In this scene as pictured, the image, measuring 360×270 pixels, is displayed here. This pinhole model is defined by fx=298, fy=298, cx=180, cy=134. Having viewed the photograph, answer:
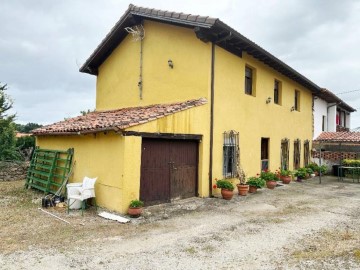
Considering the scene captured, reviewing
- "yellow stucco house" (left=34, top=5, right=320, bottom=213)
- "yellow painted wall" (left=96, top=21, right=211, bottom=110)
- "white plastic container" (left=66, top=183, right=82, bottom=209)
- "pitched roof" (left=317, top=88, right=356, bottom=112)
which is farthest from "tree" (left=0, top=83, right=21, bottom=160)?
"pitched roof" (left=317, top=88, right=356, bottom=112)

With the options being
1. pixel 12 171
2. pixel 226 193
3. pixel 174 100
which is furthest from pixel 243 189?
pixel 12 171

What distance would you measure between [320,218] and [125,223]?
5.06 metres

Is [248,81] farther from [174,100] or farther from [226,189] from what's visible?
[226,189]

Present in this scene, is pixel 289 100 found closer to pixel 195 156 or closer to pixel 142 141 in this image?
pixel 195 156

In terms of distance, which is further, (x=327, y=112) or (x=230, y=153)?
(x=327, y=112)

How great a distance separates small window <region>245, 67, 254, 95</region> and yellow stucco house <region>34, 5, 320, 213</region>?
0.06m

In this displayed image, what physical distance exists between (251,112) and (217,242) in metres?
7.79

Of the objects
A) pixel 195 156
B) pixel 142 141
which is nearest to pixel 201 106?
pixel 195 156

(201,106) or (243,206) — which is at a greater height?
(201,106)

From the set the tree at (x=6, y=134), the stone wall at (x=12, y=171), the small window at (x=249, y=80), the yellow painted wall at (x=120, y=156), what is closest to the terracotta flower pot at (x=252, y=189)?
the yellow painted wall at (x=120, y=156)

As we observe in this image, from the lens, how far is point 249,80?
510 inches

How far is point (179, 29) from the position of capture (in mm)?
10961

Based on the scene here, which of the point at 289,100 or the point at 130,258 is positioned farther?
A: the point at 289,100

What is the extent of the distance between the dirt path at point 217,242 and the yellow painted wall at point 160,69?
421 centimetres
